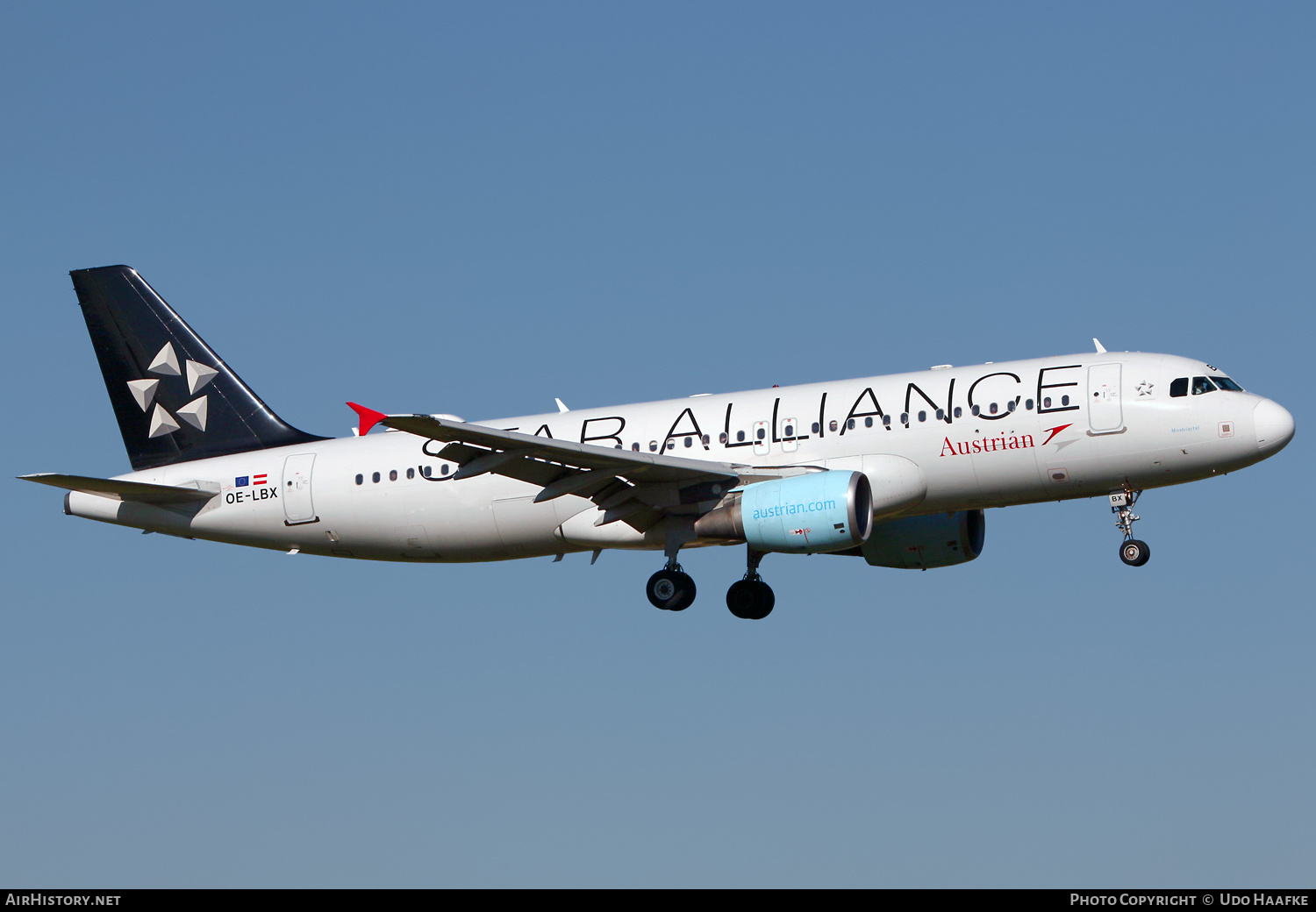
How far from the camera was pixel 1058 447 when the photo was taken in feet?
107

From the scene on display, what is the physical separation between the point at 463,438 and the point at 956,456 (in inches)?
398

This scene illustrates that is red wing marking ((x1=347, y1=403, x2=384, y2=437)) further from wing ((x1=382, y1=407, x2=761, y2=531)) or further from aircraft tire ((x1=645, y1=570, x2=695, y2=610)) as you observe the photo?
aircraft tire ((x1=645, y1=570, x2=695, y2=610))

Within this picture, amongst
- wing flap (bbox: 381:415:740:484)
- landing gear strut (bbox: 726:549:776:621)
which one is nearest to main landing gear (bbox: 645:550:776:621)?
landing gear strut (bbox: 726:549:776:621)

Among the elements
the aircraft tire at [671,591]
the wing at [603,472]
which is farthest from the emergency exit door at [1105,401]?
the aircraft tire at [671,591]

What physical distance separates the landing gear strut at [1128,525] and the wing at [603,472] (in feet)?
24.9

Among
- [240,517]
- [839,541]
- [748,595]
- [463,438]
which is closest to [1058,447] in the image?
[839,541]

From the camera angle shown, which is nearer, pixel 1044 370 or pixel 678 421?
pixel 1044 370

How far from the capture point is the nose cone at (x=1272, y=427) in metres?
32.2

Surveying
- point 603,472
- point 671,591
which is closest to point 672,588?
point 671,591

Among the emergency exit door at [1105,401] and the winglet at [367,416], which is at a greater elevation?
the emergency exit door at [1105,401]

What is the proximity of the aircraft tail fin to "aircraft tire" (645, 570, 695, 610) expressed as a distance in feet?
31.7

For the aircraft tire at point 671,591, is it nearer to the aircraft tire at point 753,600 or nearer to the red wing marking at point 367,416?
the aircraft tire at point 753,600

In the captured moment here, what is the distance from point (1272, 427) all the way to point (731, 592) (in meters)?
12.1
